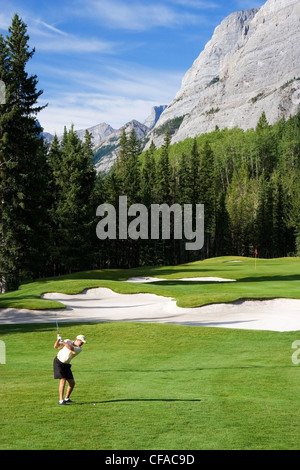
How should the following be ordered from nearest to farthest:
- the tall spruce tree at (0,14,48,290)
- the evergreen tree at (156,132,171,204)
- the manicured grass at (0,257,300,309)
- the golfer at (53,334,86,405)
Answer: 1. the golfer at (53,334,86,405)
2. the manicured grass at (0,257,300,309)
3. the tall spruce tree at (0,14,48,290)
4. the evergreen tree at (156,132,171,204)

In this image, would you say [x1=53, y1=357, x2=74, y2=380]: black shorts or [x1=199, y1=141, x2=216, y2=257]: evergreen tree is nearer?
[x1=53, y1=357, x2=74, y2=380]: black shorts

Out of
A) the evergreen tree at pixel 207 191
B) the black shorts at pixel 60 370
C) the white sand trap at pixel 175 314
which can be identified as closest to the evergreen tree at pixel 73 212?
the white sand trap at pixel 175 314

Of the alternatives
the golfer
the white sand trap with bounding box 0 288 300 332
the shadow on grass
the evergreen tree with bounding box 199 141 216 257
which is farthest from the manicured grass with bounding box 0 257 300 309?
the evergreen tree with bounding box 199 141 216 257

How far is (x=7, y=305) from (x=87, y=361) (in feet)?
42.5

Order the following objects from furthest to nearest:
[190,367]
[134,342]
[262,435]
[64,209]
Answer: [64,209] → [134,342] → [190,367] → [262,435]

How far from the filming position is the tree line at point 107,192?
4428 centimetres

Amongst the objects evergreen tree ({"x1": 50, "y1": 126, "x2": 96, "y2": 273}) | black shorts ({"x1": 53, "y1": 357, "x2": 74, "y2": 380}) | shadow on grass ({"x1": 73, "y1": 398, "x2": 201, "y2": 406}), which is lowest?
shadow on grass ({"x1": 73, "y1": 398, "x2": 201, "y2": 406})

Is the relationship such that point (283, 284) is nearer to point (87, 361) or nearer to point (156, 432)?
point (87, 361)

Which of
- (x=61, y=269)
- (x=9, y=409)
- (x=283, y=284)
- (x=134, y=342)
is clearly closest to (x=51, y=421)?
(x=9, y=409)

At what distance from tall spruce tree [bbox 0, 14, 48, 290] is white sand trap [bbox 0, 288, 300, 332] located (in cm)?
1437

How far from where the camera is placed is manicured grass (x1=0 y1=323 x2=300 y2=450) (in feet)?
28.9

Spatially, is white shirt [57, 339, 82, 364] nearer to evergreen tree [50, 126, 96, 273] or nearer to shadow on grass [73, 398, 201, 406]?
shadow on grass [73, 398, 201, 406]

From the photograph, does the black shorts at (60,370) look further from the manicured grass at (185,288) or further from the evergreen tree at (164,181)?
the evergreen tree at (164,181)

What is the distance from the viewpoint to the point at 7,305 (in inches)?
1109
